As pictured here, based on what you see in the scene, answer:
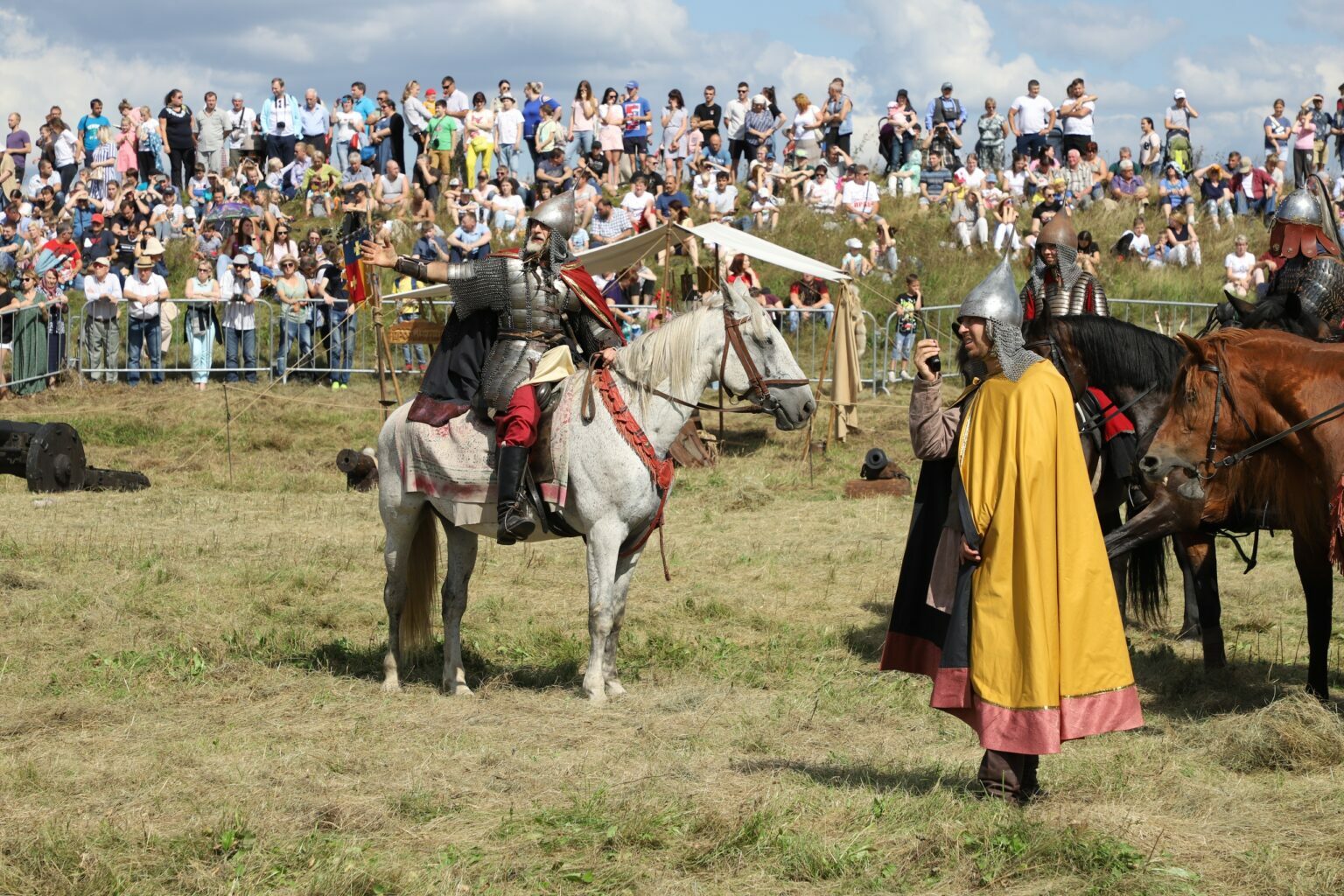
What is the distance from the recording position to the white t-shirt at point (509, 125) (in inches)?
928

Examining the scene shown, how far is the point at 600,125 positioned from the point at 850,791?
19326 mm

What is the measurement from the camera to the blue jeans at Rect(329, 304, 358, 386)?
19234 millimetres

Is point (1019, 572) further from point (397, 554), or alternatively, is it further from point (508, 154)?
point (508, 154)

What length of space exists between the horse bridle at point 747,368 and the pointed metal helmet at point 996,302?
2438mm

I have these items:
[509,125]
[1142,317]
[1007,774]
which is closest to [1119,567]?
[1007,774]

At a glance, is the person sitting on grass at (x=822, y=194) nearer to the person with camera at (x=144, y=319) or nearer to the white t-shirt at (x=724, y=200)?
the white t-shirt at (x=724, y=200)

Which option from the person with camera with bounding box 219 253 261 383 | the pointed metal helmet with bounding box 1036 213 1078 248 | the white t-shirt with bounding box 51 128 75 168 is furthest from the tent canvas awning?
the white t-shirt with bounding box 51 128 75 168

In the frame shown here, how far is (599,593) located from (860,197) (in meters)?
16.7

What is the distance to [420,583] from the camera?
28.3 ft

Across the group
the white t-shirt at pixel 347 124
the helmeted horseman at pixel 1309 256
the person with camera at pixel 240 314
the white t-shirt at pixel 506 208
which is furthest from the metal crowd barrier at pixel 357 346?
the helmeted horseman at pixel 1309 256

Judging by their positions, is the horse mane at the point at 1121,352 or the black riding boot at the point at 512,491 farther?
the horse mane at the point at 1121,352

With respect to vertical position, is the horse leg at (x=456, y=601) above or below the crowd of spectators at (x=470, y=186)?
below

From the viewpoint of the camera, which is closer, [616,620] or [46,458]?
[616,620]

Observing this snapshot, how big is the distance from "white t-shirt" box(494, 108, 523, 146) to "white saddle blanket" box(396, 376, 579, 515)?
626 inches
